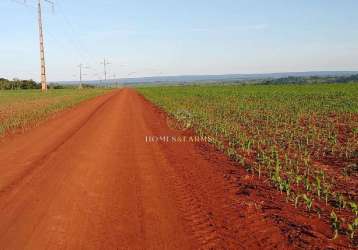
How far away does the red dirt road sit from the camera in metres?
5.01

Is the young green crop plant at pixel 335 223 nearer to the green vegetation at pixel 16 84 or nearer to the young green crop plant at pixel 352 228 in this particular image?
the young green crop plant at pixel 352 228

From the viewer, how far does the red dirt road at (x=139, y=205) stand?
16.4ft

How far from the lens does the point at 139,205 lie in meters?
6.34

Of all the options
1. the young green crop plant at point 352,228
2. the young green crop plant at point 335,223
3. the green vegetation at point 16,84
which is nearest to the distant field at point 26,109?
the young green crop plant at point 335,223

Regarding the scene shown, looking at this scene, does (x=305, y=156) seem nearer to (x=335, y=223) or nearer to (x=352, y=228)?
(x=335, y=223)

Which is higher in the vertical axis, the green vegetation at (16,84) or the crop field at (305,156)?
the green vegetation at (16,84)

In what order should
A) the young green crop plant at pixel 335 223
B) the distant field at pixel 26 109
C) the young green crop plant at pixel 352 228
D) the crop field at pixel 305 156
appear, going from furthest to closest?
the distant field at pixel 26 109 < the crop field at pixel 305 156 < the young green crop plant at pixel 335 223 < the young green crop plant at pixel 352 228

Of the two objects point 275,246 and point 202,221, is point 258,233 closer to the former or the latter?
point 275,246

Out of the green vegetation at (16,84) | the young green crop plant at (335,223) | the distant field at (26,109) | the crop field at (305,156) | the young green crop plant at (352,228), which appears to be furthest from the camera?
the green vegetation at (16,84)

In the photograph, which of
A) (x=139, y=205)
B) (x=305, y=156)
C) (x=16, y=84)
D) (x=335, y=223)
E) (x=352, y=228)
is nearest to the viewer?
(x=352, y=228)

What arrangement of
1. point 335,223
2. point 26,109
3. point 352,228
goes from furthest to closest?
point 26,109, point 335,223, point 352,228

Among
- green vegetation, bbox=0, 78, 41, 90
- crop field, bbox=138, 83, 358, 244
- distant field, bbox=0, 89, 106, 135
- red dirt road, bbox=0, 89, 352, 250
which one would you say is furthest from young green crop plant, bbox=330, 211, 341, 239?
green vegetation, bbox=0, 78, 41, 90

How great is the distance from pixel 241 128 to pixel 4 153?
833 centimetres

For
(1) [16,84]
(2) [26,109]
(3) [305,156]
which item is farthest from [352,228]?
(1) [16,84]
